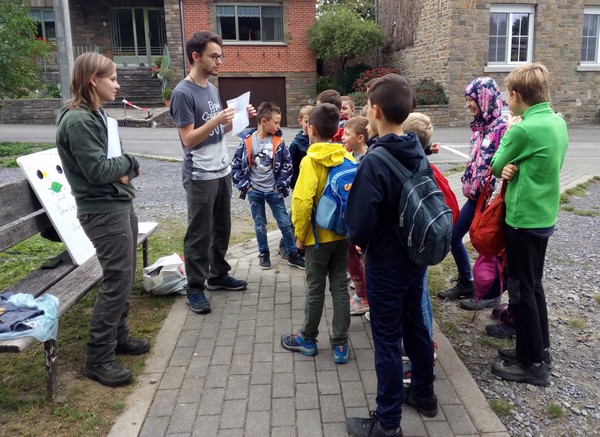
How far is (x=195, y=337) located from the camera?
3.95 metres

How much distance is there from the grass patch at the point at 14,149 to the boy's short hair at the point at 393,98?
34.8 ft

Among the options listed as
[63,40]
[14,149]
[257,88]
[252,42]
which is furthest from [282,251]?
[252,42]

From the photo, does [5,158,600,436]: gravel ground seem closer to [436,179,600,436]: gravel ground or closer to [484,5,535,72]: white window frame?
[436,179,600,436]: gravel ground

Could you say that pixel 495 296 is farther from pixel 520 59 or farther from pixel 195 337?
pixel 520 59

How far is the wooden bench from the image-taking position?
360 cm

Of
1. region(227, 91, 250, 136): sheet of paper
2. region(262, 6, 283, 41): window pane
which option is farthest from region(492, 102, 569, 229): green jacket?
region(262, 6, 283, 41): window pane

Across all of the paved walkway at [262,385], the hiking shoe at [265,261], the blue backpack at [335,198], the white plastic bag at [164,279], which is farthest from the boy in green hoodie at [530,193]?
the white plastic bag at [164,279]

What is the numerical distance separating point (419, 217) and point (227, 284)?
2600 millimetres

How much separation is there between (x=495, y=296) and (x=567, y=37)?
18.5 meters

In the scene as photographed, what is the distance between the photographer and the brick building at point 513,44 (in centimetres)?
1874

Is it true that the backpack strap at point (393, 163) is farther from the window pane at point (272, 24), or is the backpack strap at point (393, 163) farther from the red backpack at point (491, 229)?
the window pane at point (272, 24)

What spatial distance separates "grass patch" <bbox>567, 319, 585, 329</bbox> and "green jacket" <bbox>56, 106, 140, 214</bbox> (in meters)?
3.40

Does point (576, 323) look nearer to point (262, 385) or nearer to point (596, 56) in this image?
point (262, 385)

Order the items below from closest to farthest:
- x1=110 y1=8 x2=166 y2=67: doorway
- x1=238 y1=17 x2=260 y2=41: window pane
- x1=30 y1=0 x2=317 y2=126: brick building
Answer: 1. x1=30 y1=0 x2=317 y2=126: brick building
2. x1=238 y1=17 x2=260 y2=41: window pane
3. x1=110 y1=8 x2=166 y2=67: doorway
